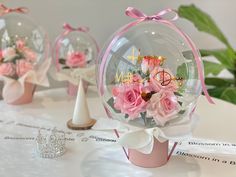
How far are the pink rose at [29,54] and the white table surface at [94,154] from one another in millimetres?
175

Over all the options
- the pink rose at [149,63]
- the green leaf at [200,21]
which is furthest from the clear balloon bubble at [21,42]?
the green leaf at [200,21]

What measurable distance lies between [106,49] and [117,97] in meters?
0.14

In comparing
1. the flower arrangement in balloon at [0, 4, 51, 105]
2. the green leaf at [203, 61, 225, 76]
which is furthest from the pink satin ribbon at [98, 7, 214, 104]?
the green leaf at [203, 61, 225, 76]

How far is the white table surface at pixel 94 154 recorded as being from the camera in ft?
2.53

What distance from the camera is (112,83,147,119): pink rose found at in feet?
2.40

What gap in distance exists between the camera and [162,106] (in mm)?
739

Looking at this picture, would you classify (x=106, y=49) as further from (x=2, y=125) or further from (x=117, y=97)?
(x=2, y=125)

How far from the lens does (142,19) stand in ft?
2.66

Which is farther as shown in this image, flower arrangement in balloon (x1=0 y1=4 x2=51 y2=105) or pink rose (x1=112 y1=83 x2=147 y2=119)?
flower arrangement in balloon (x1=0 y1=4 x2=51 y2=105)

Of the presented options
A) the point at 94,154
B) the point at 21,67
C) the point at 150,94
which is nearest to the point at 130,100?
the point at 150,94

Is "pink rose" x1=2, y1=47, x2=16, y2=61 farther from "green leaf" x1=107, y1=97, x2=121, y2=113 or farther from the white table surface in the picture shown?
"green leaf" x1=107, y1=97, x2=121, y2=113

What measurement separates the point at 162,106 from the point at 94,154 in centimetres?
22

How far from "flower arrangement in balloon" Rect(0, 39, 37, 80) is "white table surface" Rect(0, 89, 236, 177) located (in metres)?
0.12

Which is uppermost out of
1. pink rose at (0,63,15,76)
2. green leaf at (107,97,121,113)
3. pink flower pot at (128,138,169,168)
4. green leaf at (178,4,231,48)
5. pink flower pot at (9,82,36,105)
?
green leaf at (178,4,231,48)
